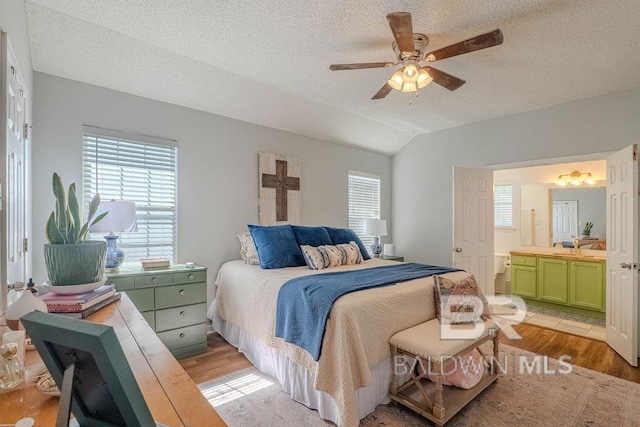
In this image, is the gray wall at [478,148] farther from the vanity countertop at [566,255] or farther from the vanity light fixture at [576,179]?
the vanity light fixture at [576,179]

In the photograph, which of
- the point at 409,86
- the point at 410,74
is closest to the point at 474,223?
the point at 409,86

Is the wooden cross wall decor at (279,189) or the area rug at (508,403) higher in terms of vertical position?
the wooden cross wall decor at (279,189)

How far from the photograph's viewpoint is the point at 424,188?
16.8 ft

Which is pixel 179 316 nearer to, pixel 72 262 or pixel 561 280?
pixel 72 262

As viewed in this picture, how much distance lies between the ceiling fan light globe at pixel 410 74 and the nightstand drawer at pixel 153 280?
8.61 ft

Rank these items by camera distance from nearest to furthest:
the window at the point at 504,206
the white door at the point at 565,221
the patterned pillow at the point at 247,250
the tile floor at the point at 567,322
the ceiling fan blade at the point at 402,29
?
the ceiling fan blade at the point at 402,29 < the patterned pillow at the point at 247,250 < the tile floor at the point at 567,322 < the white door at the point at 565,221 < the window at the point at 504,206

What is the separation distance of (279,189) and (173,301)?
6.20 ft

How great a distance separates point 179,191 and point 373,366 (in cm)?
259

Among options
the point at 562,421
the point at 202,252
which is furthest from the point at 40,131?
the point at 562,421

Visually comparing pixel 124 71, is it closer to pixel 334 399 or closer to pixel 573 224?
pixel 334 399

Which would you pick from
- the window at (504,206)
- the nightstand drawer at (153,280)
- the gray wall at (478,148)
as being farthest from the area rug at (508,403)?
the window at (504,206)

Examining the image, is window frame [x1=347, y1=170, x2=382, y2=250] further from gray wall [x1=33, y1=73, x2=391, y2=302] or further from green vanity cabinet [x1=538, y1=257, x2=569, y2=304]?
green vanity cabinet [x1=538, y1=257, x2=569, y2=304]

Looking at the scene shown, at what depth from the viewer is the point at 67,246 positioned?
4.30 feet

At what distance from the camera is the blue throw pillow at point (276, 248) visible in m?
3.20
